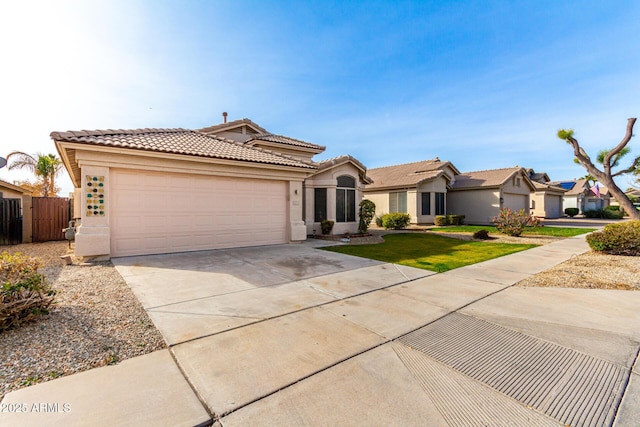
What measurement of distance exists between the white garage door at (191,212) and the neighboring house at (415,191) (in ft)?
43.1

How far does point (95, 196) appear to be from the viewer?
25.8ft

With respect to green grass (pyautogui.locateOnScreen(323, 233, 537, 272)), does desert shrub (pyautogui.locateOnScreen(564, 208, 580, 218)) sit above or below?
above

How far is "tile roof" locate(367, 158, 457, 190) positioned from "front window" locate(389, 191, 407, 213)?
2.62 feet

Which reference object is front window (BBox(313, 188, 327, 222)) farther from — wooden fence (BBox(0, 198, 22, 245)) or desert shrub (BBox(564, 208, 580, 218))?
desert shrub (BBox(564, 208, 580, 218))

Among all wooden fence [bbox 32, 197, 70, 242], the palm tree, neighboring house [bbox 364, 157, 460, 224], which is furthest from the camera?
neighboring house [bbox 364, 157, 460, 224]

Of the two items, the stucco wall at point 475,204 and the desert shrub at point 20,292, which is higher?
the stucco wall at point 475,204

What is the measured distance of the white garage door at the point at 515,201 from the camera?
2413cm

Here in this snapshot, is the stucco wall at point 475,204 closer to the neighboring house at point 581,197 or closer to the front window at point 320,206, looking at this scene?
the front window at point 320,206

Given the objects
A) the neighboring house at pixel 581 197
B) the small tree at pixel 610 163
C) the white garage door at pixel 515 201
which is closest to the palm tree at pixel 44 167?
the small tree at pixel 610 163

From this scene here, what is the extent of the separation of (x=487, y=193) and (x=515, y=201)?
14.0 ft

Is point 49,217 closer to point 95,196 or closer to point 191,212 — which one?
point 95,196

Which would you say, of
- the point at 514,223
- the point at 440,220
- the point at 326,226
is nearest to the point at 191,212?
the point at 326,226

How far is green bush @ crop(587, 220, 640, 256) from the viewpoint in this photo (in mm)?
9133

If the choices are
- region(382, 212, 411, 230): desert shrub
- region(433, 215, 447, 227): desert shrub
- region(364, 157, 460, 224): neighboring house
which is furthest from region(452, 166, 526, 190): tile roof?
region(382, 212, 411, 230): desert shrub
